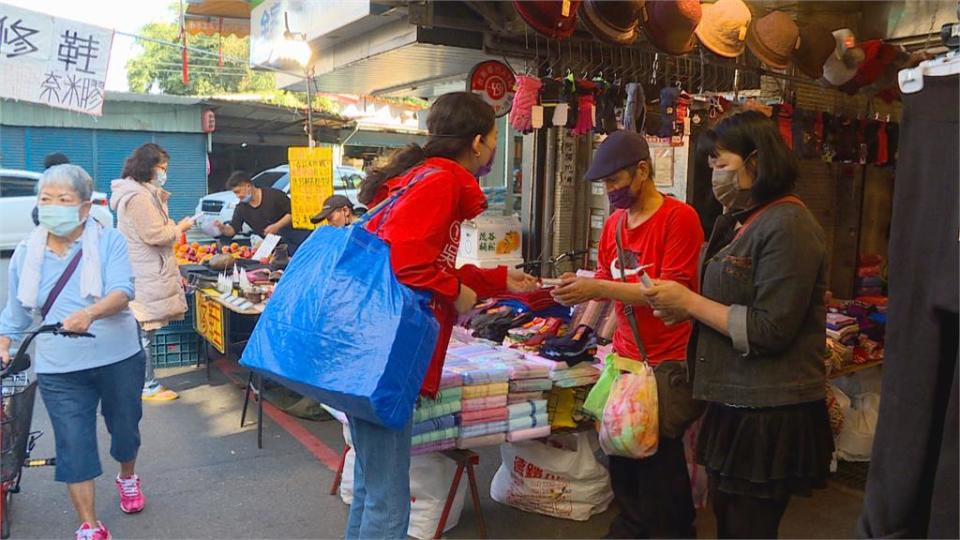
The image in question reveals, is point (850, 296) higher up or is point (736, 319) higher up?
point (736, 319)

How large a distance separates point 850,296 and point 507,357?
4.64 m

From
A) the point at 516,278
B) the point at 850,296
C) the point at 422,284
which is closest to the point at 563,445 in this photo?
the point at 516,278

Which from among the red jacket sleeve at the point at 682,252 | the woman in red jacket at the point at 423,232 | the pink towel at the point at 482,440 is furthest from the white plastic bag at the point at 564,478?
the woman in red jacket at the point at 423,232

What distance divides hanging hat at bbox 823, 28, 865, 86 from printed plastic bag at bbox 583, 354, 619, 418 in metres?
3.42

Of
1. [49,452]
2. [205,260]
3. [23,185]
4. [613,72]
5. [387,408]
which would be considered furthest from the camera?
[23,185]

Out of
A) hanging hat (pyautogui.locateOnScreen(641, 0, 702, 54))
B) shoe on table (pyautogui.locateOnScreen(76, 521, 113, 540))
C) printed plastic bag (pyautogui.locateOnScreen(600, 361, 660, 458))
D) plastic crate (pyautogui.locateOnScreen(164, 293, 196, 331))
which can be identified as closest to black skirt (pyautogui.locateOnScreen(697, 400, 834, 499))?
printed plastic bag (pyautogui.locateOnScreen(600, 361, 660, 458))

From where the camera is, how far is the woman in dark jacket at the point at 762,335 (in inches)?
87.7

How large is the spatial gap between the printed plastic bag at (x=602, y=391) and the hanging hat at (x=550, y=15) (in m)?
2.13

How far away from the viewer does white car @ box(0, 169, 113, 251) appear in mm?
10500

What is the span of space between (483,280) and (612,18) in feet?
7.56

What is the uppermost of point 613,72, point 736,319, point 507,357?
point 613,72

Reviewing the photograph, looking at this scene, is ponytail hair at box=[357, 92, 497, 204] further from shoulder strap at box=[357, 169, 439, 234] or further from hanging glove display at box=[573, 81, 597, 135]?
hanging glove display at box=[573, 81, 597, 135]

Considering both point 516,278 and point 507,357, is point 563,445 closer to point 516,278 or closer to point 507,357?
point 507,357

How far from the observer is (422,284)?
2.26m
